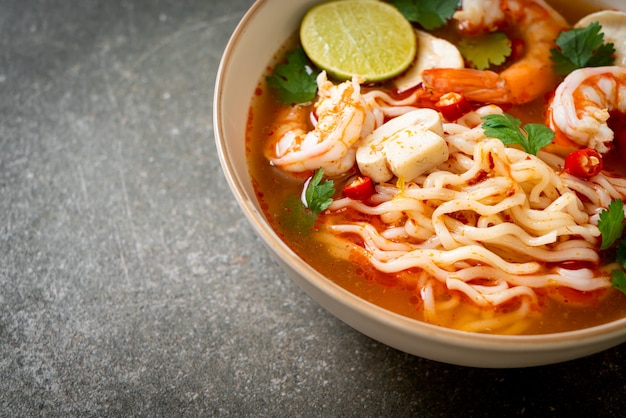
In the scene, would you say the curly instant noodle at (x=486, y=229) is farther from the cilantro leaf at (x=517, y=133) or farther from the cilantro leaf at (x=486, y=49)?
the cilantro leaf at (x=486, y=49)

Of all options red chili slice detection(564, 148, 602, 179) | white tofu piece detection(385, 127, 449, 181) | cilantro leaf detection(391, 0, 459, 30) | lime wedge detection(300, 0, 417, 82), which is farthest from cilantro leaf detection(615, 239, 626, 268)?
cilantro leaf detection(391, 0, 459, 30)

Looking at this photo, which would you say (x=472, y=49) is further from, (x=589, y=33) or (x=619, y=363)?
(x=619, y=363)

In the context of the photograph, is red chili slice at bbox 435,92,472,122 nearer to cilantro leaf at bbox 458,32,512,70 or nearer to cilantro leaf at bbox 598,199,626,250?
cilantro leaf at bbox 458,32,512,70

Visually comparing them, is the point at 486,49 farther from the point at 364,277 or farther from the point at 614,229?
the point at 364,277

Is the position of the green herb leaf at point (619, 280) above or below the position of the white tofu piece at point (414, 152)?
below

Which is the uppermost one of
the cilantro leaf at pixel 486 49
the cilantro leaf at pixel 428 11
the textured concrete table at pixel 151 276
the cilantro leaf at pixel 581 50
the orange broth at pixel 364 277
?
the cilantro leaf at pixel 428 11

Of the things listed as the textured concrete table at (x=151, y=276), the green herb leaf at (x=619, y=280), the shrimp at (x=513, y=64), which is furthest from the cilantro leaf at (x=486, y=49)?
the textured concrete table at (x=151, y=276)
